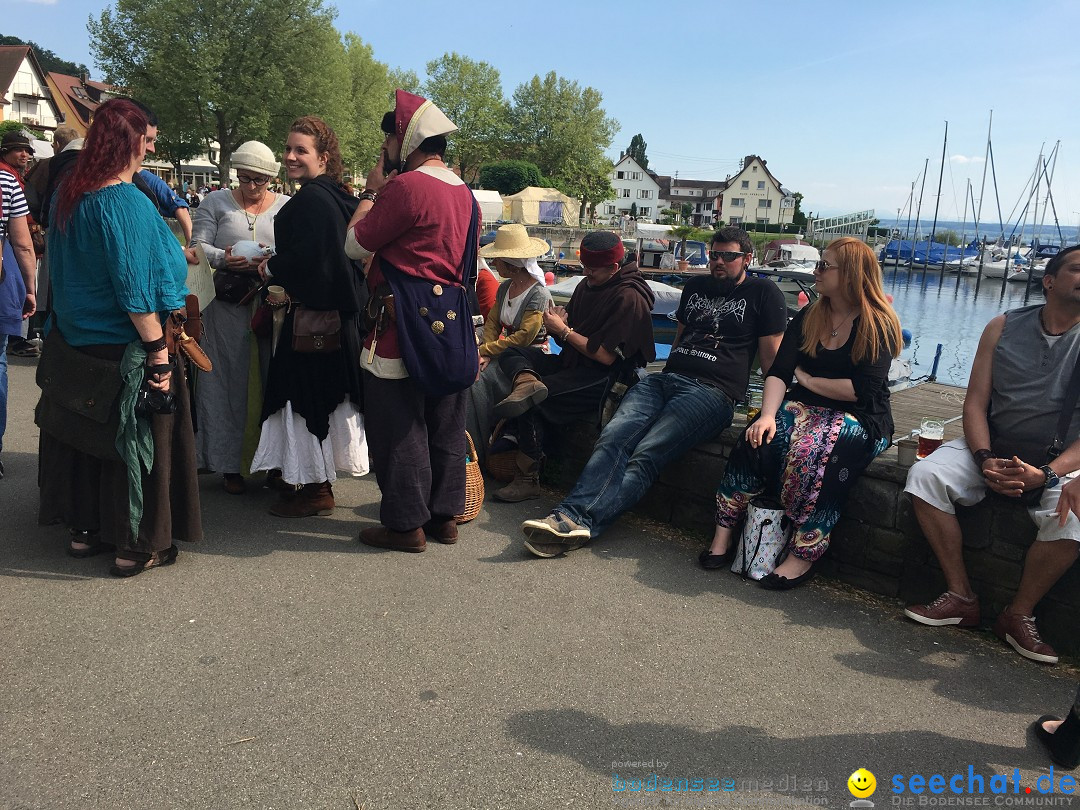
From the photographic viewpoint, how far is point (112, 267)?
336cm

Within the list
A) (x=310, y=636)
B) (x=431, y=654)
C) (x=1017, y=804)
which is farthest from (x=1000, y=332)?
(x=310, y=636)

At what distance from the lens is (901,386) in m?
9.92

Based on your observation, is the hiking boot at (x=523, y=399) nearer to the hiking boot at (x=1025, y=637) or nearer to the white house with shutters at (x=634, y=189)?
the hiking boot at (x=1025, y=637)

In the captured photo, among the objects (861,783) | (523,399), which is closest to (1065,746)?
(861,783)

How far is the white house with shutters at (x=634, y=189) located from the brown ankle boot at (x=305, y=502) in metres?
115

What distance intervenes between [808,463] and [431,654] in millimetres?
1923

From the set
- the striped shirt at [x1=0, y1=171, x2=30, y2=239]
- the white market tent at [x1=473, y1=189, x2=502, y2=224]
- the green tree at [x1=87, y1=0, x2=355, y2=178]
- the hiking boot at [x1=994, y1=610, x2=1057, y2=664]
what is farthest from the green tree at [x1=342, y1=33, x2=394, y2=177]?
the hiking boot at [x1=994, y1=610, x2=1057, y2=664]

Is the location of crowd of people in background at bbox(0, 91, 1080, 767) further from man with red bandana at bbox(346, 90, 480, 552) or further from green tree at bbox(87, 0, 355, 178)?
green tree at bbox(87, 0, 355, 178)

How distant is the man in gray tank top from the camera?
3252 millimetres

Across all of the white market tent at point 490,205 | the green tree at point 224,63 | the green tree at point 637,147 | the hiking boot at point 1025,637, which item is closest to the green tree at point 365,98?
the white market tent at point 490,205

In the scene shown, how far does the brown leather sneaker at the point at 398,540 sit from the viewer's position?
4.06 metres

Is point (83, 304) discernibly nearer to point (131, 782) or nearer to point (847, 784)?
point (131, 782)

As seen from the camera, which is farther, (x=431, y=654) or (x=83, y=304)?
(x=83, y=304)

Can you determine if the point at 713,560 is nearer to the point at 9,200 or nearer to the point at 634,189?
the point at 9,200
